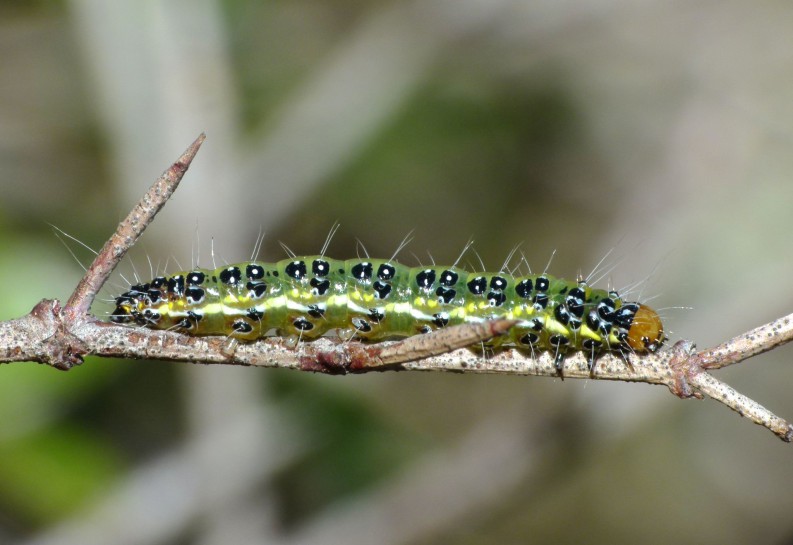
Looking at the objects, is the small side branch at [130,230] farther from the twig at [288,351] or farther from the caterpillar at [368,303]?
the caterpillar at [368,303]

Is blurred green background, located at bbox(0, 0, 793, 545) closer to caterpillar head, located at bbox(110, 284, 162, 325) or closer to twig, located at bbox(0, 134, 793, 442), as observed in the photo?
caterpillar head, located at bbox(110, 284, 162, 325)

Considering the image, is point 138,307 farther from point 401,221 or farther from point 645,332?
point 401,221

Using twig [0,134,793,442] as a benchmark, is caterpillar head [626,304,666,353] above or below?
above

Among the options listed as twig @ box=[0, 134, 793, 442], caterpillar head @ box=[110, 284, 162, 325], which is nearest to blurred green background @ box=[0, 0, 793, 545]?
caterpillar head @ box=[110, 284, 162, 325]

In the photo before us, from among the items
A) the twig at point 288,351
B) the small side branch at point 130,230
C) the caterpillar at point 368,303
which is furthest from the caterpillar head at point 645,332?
the small side branch at point 130,230

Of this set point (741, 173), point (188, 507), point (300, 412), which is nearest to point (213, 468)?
point (188, 507)
